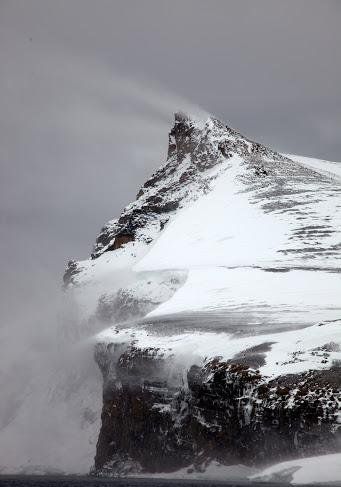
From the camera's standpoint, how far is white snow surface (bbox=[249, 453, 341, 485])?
104 ft

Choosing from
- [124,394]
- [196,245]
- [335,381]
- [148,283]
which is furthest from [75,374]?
[335,381]

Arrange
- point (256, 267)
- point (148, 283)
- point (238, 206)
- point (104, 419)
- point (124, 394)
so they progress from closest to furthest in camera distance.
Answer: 1. point (124, 394)
2. point (104, 419)
3. point (256, 267)
4. point (148, 283)
5. point (238, 206)

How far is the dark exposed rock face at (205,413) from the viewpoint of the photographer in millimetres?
37531

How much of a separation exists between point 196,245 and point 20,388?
224 ft

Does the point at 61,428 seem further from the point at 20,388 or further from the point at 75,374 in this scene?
the point at 20,388

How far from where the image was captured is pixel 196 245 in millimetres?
102000

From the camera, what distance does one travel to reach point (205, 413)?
48.6 metres

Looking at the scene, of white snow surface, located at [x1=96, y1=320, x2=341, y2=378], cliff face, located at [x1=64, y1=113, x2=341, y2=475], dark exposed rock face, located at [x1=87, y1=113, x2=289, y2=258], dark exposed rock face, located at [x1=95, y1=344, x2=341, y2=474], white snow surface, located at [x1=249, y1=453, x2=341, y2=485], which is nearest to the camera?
white snow surface, located at [x1=249, y1=453, x2=341, y2=485]

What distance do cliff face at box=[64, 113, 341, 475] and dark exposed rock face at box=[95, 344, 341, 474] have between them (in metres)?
0.10

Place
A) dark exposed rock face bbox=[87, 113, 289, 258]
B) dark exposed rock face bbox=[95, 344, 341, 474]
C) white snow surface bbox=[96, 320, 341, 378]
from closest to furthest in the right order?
dark exposed rock face bbox=[95, 344, 341, 474] → white snow surface bbox=[96, 320, 341, 378] → dark exposed rock face bbox=[87, 113, 289, 258]

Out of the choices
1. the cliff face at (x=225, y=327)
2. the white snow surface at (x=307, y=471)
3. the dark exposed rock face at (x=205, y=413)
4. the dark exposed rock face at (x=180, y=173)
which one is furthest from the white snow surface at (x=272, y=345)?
the dark exposed rock face at (x=180, y=173)

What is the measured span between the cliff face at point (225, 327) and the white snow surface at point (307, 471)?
120 cm

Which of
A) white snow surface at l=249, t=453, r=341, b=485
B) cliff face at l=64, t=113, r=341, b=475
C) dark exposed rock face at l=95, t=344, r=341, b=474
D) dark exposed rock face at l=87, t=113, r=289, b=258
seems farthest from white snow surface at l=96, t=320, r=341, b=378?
dark exposed rock face at l=87, t=113, r=289, b=258

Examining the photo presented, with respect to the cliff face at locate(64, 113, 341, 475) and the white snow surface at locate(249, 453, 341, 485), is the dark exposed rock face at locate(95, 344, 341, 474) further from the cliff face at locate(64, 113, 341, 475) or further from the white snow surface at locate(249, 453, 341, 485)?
the white snow surface at locate(249, 453, 341, 485)
